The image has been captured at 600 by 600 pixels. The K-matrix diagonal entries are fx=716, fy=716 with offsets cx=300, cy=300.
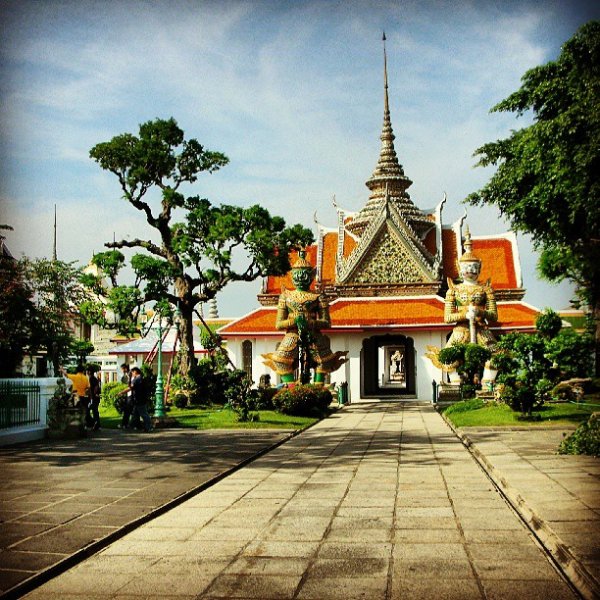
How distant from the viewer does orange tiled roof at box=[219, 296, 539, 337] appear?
1032 inches

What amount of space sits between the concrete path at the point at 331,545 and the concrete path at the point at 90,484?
9.6 inches

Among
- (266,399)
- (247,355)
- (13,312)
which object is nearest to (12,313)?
(13,312)

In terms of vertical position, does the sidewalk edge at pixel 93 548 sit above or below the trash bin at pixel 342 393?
below

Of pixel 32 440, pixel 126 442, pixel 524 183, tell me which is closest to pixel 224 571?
pixel 126 442

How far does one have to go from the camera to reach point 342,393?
24.2m

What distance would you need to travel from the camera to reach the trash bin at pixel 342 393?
79.0 ft

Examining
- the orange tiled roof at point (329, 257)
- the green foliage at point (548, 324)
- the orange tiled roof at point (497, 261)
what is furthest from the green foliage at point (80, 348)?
the green foliage at point (548, 324)

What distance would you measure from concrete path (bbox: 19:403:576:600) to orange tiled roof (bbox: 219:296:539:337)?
1702cm

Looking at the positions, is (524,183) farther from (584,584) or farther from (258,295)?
(584,584)

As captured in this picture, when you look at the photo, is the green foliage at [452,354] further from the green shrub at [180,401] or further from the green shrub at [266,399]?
the green shrub at [180,401]

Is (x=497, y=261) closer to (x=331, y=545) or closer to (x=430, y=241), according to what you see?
(x=430, y=241)

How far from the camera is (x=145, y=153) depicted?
20.7 metres

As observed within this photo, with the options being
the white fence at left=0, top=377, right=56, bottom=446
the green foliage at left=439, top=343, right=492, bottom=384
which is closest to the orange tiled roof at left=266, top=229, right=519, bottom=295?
the green foliage at left=439, top=343, right=492, bottom=384

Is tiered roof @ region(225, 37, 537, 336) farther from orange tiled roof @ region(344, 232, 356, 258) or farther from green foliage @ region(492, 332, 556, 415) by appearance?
green foliage @ region(492, 332, 556, 415)
